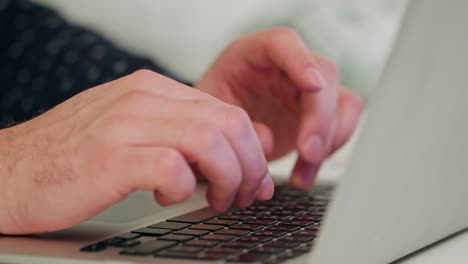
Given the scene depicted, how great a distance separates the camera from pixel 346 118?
820 mm

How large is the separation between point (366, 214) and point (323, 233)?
0.09 ft

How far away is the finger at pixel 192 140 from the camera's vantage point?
1.35ft

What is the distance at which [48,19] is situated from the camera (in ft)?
3.91

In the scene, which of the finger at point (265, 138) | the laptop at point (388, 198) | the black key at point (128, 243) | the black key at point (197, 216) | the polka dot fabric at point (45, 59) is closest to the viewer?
the laptop at point (388, 198)

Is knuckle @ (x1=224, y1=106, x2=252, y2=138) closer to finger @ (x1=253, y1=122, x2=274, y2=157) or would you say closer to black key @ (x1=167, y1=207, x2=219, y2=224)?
black key @ (x1=167, y1=207, x2=219, y2=224)

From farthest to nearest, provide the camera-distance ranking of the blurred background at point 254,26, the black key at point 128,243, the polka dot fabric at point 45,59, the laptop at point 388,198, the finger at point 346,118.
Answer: the blurred background at point 254,26 < the polka dot fabric at point 45,59 < the finger at point 346,118 < the black key at point 128,243 < the laptop at point 388,198

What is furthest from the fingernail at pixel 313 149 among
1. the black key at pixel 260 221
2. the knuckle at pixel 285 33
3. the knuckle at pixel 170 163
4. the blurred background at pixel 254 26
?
the blurred background at pixel 254 26

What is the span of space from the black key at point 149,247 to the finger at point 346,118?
446 mm

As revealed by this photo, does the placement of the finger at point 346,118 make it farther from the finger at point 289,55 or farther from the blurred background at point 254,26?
the blurred background at point 254,26

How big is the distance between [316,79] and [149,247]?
39 centimetres

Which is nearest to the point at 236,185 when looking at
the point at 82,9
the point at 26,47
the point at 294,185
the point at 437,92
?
the point at 437,92

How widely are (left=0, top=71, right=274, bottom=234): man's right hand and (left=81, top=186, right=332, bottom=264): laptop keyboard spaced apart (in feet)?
0.07

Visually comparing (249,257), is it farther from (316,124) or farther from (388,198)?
(316,124)

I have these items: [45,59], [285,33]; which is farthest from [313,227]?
[45,59]
